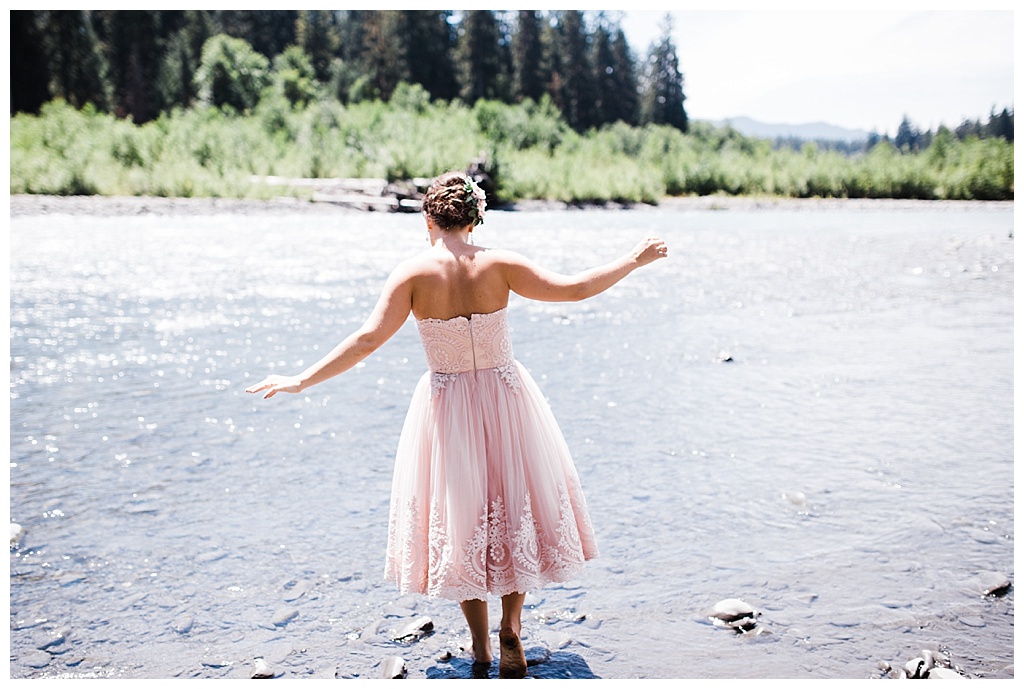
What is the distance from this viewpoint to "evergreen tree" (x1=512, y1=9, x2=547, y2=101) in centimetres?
6631

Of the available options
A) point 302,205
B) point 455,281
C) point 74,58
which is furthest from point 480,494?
point 74,58

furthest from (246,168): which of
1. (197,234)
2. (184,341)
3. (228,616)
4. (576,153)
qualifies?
(228,616)

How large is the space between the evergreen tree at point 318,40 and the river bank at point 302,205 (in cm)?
4574

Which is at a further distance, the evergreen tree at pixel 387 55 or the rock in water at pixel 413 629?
the evergreen tree at pixel 387 55

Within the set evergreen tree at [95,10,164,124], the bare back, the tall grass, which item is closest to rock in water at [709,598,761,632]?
the bare back

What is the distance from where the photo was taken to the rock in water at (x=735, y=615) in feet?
13.9

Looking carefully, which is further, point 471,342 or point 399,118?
point 399,118

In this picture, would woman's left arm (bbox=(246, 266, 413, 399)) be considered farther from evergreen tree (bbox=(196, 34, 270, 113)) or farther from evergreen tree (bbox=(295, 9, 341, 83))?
evergreen tree (bbox=(295, 9, 341, 83))

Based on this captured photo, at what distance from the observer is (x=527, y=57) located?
6662 cm

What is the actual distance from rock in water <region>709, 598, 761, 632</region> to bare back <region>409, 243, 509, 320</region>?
196cm

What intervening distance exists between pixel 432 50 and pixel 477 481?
7034 centimetres

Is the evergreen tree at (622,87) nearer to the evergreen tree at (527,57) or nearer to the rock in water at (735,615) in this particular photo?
the evergreen tree at (527,57)

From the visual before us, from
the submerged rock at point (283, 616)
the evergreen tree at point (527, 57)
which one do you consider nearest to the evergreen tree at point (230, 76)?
the evergreen tree at point (527, 57)

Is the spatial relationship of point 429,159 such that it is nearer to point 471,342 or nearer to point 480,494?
point 471,342
